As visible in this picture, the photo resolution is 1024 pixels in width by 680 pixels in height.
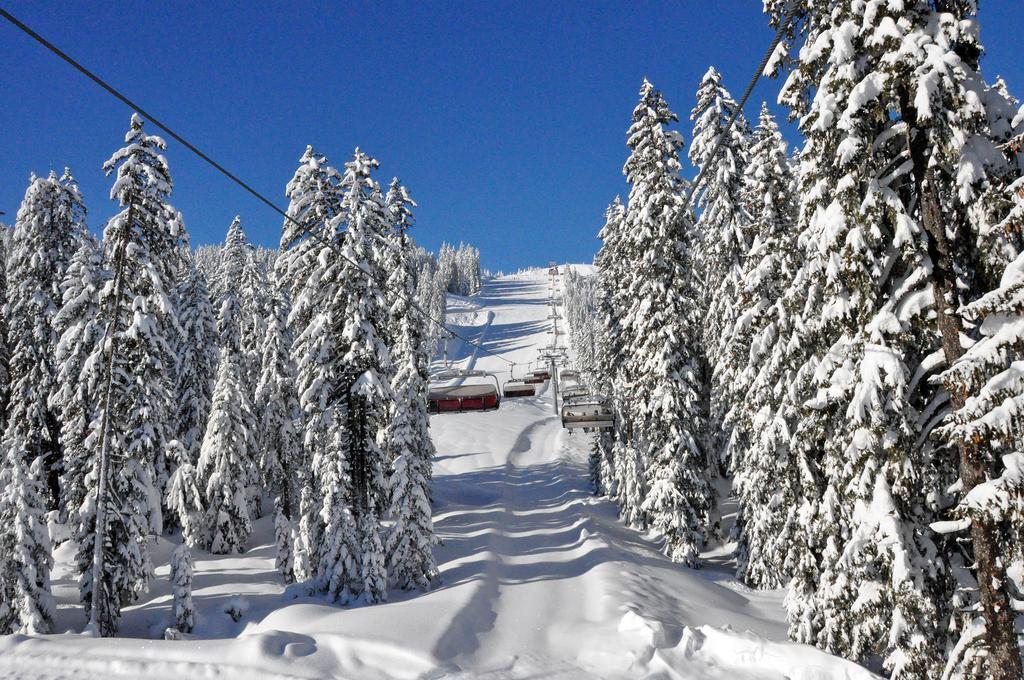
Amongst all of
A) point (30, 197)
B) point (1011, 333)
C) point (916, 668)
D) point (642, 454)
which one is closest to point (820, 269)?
point (1011, 333)

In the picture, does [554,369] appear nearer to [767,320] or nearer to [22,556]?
[767,320]

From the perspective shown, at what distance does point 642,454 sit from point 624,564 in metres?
8.19

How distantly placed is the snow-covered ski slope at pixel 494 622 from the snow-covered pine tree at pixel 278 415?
10.4ft

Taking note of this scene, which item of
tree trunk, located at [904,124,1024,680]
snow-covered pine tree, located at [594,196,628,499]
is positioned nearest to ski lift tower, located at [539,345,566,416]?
snow-covered pine tree, located at [594,196,628,499]

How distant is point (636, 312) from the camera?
24672 mm

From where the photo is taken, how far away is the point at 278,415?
3009 centimetres

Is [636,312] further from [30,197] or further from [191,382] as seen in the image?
[30,197]

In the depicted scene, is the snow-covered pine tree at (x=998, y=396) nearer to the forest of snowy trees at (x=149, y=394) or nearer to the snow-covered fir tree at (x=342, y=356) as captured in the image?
the forest of snowy trees at (x=149, y=394)

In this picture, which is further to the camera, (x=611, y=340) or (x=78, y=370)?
(x=611, y=340)

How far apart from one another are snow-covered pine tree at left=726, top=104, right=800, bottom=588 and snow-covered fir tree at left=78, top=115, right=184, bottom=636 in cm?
1706

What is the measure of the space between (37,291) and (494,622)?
952 inches

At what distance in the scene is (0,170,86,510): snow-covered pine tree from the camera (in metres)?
25.3

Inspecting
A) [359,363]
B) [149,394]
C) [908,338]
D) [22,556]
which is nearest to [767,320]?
[908,338]

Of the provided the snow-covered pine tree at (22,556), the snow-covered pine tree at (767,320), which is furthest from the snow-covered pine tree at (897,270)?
the snow-covered pine tree at (22,556)
